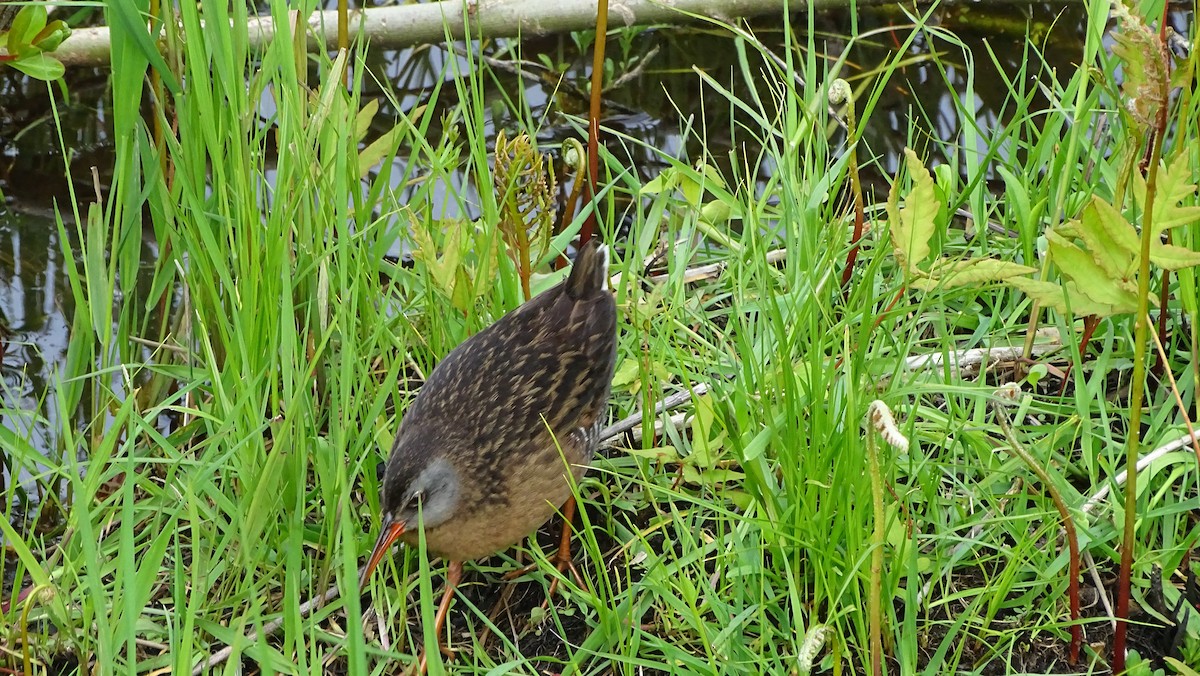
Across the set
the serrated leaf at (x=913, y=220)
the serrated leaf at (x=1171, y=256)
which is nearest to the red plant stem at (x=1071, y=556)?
the serrated leaf at (x=1171, y=256)

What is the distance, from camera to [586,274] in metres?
3.39

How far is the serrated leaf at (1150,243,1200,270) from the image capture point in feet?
7.77

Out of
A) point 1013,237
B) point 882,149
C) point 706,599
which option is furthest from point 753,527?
point 882,149

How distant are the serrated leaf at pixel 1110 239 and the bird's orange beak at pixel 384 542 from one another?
1.62 metres

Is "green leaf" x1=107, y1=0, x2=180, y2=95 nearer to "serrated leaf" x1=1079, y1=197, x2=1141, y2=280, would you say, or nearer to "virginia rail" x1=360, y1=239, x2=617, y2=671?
"virginia rail" x1=360, y1=239, x2=617, y2=671

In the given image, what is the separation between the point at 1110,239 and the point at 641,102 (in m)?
3.57

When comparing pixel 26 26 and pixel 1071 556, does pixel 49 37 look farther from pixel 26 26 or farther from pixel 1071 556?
pixel 1071 556

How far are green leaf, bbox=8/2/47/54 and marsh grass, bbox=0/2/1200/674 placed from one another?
1.23 feet

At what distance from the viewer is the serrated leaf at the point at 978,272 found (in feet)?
9.86

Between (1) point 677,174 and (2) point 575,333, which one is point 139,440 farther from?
(1) point 677,174

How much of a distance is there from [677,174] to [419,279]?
2.76ft

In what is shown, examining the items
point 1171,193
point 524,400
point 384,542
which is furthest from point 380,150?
point 1171,193

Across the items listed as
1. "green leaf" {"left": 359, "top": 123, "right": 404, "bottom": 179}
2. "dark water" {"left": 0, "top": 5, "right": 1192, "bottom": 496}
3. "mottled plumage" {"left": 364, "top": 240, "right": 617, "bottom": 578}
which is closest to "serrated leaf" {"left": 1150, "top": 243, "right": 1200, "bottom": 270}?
"mottled plumage" {"left": 364, "top": 240, "right": 617, "bottom": 578}

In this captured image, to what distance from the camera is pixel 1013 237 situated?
3992 millimetres
